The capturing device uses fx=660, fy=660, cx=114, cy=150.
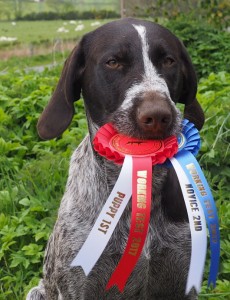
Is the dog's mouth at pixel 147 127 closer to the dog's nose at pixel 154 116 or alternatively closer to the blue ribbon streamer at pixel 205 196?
the dog's nose at pixel 154 116

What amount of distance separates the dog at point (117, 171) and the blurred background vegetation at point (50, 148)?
→ 2.23 feet

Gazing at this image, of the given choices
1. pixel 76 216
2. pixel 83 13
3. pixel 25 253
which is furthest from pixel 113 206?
pixel 83 13

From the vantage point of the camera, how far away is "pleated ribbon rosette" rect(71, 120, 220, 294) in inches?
107

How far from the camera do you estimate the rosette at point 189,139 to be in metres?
3.00

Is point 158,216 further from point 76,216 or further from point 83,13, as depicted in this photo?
point 83,13

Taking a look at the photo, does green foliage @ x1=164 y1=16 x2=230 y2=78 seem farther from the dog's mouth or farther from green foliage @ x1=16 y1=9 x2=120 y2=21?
the dog's mouth

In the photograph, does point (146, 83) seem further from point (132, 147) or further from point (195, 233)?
point (195, 233)

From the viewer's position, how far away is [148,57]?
309 centimetres

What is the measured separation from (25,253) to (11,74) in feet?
14.8

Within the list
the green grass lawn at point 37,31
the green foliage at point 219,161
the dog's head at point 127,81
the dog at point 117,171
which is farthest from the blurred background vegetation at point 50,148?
the green grass lawn at point 37,31

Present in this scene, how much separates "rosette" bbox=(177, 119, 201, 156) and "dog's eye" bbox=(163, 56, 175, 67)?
29cm

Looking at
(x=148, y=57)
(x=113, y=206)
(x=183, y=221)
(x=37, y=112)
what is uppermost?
(x=148, y=57)

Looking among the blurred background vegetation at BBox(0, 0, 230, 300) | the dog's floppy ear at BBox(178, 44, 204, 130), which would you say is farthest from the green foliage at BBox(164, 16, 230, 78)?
the dog's floppy ear at BBox(178, 44, 204, 130)

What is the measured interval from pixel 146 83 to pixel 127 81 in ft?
0.34
